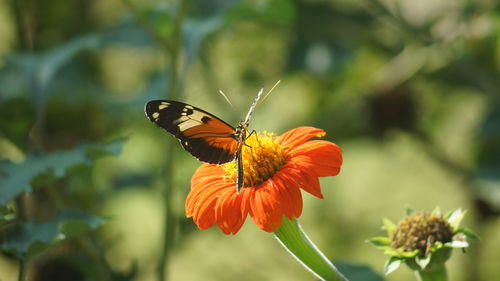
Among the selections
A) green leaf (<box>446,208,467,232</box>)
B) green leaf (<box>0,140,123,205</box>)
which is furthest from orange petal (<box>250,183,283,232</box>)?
green leaf (<box>0,140,123,205</box>)

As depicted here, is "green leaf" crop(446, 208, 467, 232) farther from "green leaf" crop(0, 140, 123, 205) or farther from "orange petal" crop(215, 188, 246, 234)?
"green leaf" crop(0, 140, 123, 205)

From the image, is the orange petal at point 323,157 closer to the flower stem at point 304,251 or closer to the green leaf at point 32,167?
the flower stem at point 304,251

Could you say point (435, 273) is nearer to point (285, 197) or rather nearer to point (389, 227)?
point (389, 227)

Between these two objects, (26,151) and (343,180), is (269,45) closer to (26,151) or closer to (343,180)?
(343,180)

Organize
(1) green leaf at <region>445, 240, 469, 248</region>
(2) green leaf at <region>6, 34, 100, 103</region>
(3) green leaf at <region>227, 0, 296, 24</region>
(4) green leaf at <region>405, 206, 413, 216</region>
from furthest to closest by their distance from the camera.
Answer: (2) green leaf at <region>6, 34, 100, 103</region>
(3) green leaf at <region>227, 0, 296, 24</region>
(4) green leaf at <region>405, 206, 413, 216</region>
(1) green leaf at <region>445, 240, 469, 248</region>

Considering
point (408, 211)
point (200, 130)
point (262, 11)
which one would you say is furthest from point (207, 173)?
point (262, 11)

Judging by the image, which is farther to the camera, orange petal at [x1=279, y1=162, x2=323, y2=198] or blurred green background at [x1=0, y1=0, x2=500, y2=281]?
blurred green background at [x1=0, y1=0, x2=500, y2=281]

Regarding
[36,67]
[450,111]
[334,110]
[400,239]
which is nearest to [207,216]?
[400,239]
